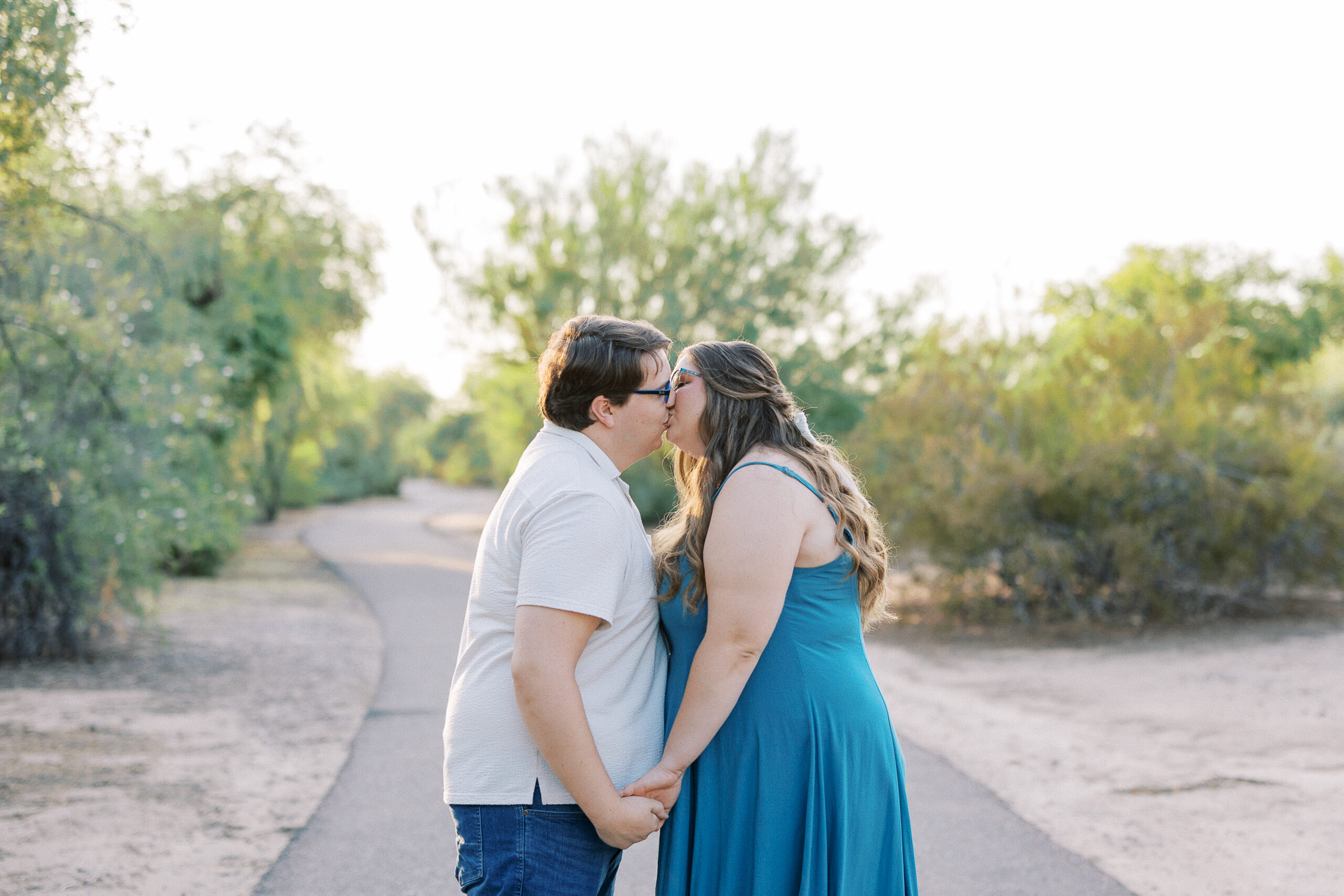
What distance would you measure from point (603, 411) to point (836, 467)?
23.6 inches

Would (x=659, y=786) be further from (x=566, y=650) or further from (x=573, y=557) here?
(x=573, y=557)

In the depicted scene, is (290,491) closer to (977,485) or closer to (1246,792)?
(977,485)

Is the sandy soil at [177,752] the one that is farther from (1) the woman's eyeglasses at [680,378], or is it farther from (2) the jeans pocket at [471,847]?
(1) the woman's eyeglasses at [680,378]

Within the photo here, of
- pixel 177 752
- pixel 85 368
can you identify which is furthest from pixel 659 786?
pixel 85 368

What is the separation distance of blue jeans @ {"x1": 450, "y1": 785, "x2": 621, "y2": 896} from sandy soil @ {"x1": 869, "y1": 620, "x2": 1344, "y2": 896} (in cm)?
291

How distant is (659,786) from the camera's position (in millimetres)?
2117

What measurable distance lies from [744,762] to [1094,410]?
32.8 ft

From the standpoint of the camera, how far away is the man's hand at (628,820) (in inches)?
79.6

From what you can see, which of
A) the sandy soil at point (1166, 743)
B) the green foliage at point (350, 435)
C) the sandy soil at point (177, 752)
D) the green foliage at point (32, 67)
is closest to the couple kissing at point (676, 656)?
the sandy soil at point (1166, 743)

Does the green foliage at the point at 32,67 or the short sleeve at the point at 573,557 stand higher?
the green foliage at the point at 32,67

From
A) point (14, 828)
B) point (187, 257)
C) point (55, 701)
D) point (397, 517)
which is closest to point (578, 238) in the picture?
point (187, 257)

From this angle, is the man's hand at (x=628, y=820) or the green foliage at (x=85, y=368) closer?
the man's hand at (x=628, y=820)

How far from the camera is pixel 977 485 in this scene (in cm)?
1059

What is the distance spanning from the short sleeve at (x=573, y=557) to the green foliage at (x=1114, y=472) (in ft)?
30.2
